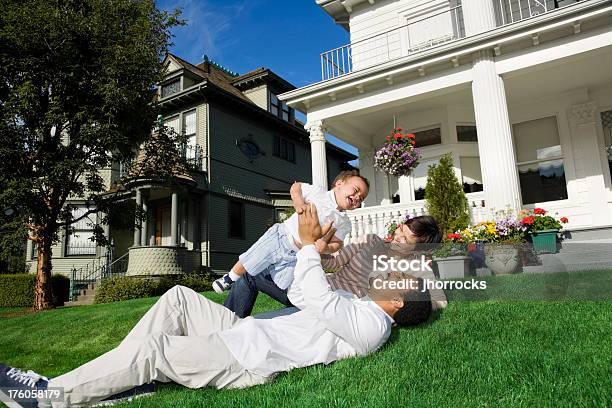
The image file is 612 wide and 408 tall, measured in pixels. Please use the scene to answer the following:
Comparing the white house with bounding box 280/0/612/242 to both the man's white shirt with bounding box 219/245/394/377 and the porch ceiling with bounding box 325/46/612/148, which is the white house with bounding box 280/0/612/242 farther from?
the man's white shirt with bounding box 219/245/394/377

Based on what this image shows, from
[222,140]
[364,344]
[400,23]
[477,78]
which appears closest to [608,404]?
[364,344]

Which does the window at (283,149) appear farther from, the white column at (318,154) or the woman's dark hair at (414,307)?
the woman's dark hair at (414,307)

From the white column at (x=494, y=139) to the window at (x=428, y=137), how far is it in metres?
2.38

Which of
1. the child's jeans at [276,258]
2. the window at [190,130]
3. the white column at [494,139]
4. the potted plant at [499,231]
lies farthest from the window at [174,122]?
the child's jeans at [276,258]

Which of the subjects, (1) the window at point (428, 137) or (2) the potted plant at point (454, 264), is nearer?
(2) the potted plant at point (454, 264)

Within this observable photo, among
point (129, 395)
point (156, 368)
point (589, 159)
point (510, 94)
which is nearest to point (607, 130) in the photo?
point (589, 159)

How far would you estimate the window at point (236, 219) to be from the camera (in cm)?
1809

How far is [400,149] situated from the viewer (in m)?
9.61

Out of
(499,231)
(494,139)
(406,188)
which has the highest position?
(494,139)

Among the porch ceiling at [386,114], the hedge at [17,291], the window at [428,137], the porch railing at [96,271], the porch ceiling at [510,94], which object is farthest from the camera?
the hedge at [17,291]

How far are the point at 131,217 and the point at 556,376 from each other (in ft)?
41.1

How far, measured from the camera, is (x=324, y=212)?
3764 millimetres

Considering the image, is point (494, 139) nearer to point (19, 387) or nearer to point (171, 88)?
point (19, 387)

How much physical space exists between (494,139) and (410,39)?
485cm
